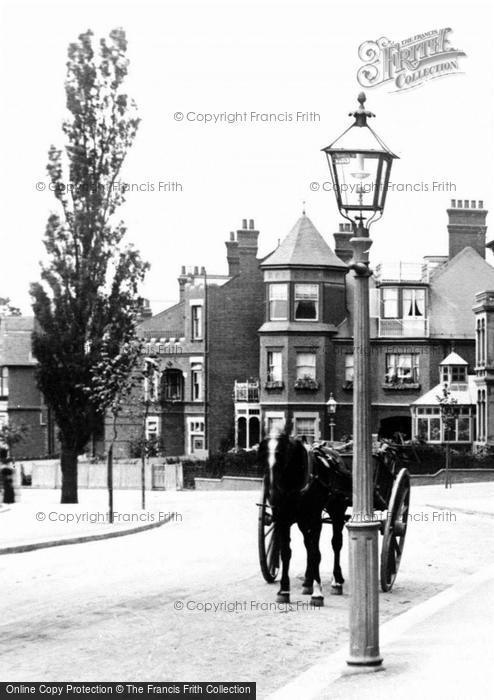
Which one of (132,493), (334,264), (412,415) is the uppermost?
(334,264)

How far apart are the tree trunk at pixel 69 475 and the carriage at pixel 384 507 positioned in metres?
26.6

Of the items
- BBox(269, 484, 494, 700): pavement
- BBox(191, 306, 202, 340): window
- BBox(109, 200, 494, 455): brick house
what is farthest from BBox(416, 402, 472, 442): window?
BBox(269, 484, 494, 700): pavement

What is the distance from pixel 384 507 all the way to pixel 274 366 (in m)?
39.5

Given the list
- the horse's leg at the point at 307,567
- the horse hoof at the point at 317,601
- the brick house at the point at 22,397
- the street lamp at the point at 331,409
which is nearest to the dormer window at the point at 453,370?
the street lamp at the point at 331,409

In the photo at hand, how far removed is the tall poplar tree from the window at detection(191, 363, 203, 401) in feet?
58.3

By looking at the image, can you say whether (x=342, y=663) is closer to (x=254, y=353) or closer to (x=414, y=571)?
(x=414, y=571)

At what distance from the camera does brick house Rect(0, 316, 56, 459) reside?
69.2m

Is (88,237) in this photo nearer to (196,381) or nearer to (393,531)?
(196,381)

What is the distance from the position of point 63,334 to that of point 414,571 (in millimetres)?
25877

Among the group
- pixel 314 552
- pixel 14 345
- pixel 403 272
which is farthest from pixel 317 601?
pixel 14 345

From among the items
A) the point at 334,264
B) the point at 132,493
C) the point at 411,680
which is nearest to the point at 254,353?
the point at 334,264

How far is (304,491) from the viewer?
12.3m

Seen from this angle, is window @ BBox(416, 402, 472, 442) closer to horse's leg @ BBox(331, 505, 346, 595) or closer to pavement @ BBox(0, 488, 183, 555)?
pavement @ BBox(0, 488, 183, 555)

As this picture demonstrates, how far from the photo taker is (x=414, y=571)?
1592 cm
